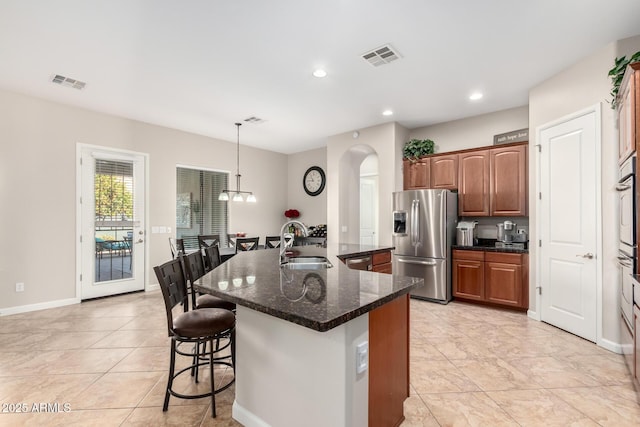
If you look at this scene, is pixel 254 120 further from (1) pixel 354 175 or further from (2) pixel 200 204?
(1) pixel 354 175

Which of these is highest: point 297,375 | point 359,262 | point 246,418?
point 359,262

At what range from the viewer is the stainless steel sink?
2497 mm

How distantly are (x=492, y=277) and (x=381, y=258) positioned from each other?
161cm

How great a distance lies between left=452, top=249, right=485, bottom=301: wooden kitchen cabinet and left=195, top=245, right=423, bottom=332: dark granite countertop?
2.89m

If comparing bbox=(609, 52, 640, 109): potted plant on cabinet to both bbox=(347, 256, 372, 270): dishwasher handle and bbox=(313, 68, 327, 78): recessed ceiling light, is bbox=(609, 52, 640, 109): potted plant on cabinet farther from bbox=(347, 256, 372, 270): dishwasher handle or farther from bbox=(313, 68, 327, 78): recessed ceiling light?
bbox=(347, 256, 372, 270): dishwasher handle

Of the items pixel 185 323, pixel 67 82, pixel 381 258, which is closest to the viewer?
pixel 185 323

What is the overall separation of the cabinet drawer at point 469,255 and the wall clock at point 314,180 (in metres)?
3.17

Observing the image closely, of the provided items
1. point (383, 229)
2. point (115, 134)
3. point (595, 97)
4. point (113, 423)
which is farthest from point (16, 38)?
point (595, 97)

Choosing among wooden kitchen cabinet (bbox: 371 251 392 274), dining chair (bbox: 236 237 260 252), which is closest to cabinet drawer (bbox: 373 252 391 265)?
wooden kitchen cabinet (bbox: 371 251 392 274)

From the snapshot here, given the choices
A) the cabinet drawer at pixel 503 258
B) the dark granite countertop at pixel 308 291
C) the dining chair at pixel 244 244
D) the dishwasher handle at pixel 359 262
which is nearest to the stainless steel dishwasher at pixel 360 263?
the dishwasher handle at pixel 359 262

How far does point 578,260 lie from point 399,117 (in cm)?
292

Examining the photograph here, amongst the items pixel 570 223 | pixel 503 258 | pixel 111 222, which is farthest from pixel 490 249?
pixel 111 222

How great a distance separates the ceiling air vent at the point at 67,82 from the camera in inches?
137

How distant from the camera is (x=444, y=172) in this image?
4777 millimetres
